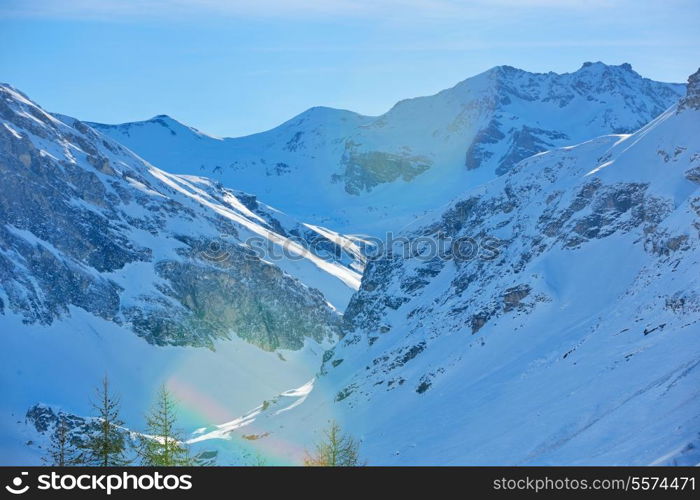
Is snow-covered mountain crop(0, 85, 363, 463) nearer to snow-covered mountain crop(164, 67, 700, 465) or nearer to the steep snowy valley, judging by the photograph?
the steep snowy valley

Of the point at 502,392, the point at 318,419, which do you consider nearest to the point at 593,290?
the point at 502,392

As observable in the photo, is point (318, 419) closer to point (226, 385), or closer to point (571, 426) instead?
point (571, 426)

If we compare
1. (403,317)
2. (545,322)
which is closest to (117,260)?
(403,317)

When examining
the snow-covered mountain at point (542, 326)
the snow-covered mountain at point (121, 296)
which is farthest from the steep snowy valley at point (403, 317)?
the snow-covered mountain at point (121, 296)

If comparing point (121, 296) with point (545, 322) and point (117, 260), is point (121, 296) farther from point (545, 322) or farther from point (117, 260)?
point (545, 322)

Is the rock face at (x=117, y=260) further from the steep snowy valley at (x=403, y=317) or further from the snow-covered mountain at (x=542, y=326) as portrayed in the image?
the snow-covered mountain at (x=542, y=326)

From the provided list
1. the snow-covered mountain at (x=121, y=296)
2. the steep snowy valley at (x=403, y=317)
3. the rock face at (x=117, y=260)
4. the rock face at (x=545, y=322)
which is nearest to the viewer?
the rock face at (x=545, y=322)
